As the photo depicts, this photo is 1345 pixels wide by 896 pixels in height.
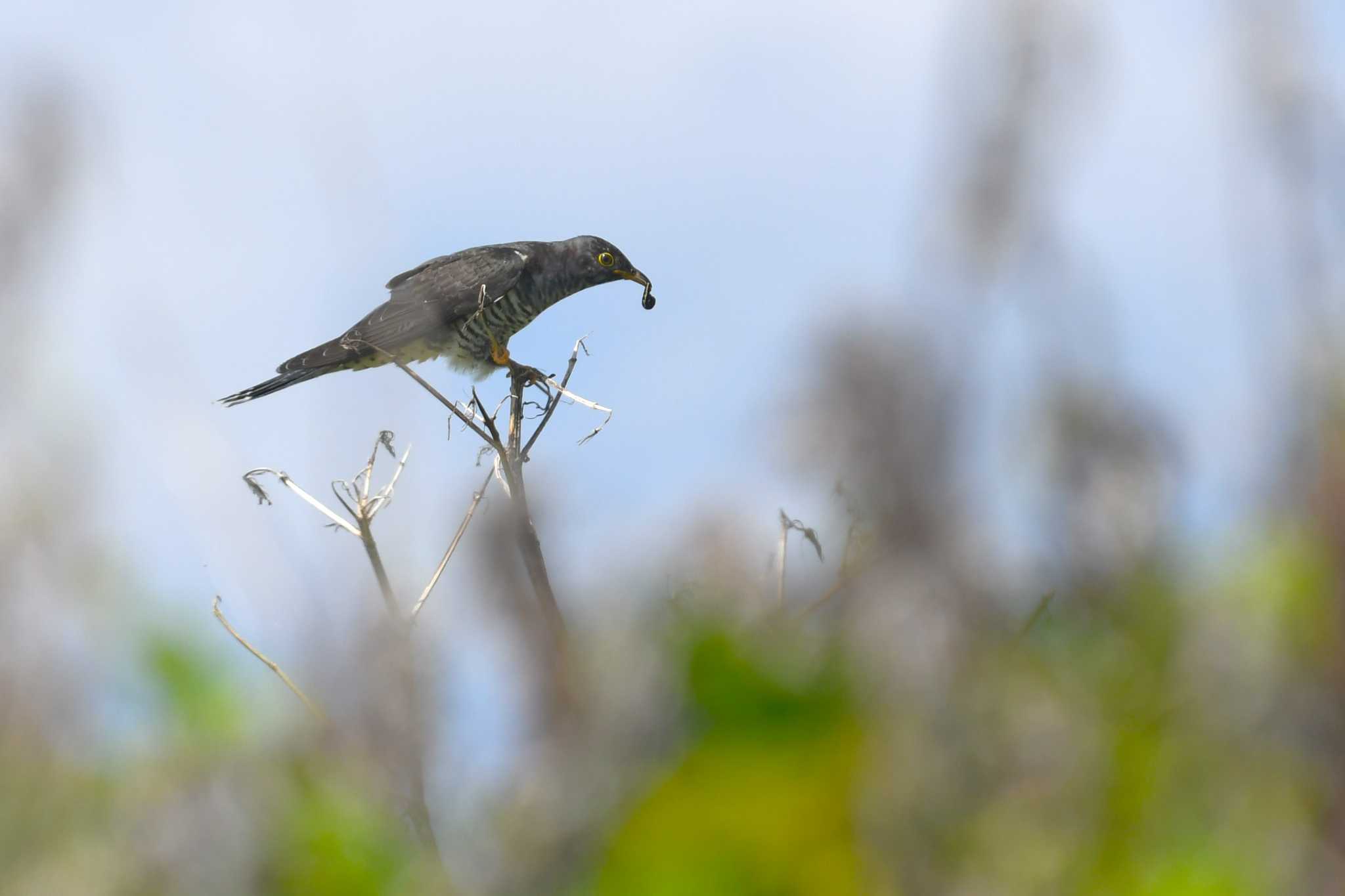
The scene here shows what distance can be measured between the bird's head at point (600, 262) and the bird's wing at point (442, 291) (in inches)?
15.2

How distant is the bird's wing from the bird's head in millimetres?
386

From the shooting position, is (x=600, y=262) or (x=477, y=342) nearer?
(x=477, y=342)

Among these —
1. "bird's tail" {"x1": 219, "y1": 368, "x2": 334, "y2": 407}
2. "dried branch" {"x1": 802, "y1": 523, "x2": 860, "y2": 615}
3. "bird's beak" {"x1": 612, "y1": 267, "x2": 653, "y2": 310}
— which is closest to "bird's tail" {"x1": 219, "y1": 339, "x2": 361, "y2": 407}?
"bird's tail" {"x1": 219, "y1": 368, "x2": 334, "y2": 407}

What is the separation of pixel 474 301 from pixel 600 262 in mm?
1281

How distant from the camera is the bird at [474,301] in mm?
7512

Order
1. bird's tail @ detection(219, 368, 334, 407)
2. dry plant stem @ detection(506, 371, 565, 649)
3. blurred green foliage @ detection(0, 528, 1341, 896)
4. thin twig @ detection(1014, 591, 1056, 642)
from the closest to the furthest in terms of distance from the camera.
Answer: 1. blurred green foliage @ detection(0, 528, 1341, 896)
2. thin twig @ detection(1014, 591, 1056, 642)
3. dry plant stem @ detection(506, 371, 565, 649)
4. bird's tail @ detection(219, 368, 334, 407)

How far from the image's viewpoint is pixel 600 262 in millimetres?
9242

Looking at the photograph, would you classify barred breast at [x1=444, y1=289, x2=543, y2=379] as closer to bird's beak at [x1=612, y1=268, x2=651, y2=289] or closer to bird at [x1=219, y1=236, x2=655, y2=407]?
bird at [x1=219, y1=236, x2=655, y2=407]

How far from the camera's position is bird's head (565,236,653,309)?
30.3 feet

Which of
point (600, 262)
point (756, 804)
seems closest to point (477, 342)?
point (600, 262)

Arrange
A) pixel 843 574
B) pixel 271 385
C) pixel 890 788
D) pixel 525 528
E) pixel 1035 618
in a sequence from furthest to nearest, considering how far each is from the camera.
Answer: pixel 271 385
pixel 525 528
pixel 843 574
pixel 1035 618
pixel 890 788

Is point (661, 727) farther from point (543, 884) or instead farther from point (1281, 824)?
point (1281, 824)

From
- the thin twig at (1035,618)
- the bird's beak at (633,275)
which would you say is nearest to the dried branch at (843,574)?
the thin twig at (1035,618)

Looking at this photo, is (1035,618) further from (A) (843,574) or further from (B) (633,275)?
(B) (633,275)
